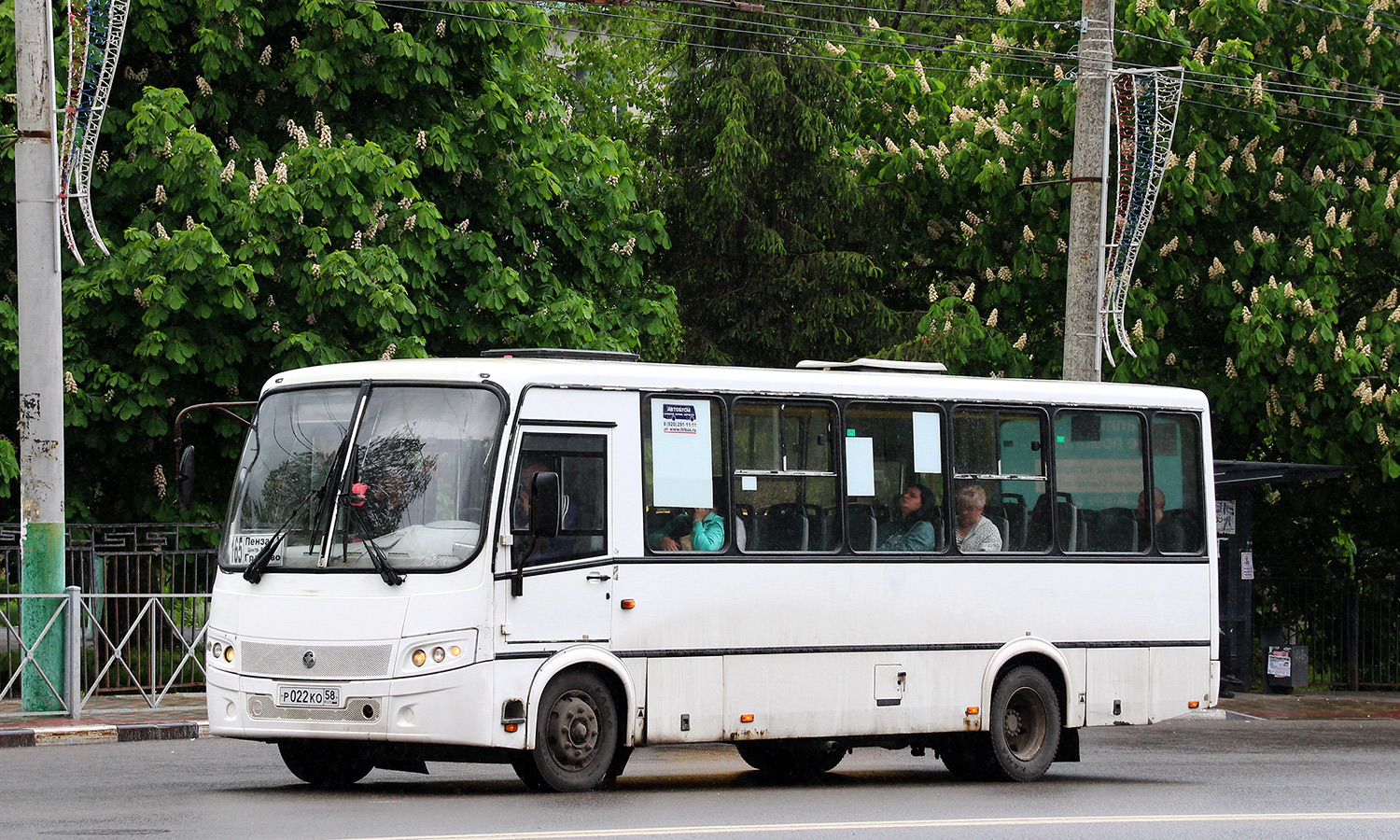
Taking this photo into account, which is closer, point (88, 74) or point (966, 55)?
point (88, 74)

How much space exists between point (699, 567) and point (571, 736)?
147cm

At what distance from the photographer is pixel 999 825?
11023 millimetres

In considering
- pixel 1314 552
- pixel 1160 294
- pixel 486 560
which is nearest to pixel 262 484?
pixel 486 560

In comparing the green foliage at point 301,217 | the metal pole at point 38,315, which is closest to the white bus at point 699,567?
the metal pole at point 38,315

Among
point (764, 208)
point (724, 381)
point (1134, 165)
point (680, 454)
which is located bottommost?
point (680, 454)

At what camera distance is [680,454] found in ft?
42.5

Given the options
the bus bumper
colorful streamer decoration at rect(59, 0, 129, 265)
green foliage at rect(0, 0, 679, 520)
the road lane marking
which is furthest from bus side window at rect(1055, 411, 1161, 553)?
colorful streamer decoration at rect(59, 0, 129, 265)

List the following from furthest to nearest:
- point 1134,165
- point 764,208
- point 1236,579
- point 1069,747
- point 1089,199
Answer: point 764,208
point 1236,579
point 1134,165
point 1089,199
point 1069,747

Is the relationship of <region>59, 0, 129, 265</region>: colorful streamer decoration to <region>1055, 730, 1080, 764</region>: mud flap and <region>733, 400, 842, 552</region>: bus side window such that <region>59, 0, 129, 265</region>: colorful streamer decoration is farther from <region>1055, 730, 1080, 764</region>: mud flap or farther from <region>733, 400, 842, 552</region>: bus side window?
<region>1055, 730, 1080, 764</region>: mud flap

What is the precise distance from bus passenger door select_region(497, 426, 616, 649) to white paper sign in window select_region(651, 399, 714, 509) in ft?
1.46

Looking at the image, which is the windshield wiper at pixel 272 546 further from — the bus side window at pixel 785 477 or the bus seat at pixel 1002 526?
the bus seat at pixel 1002 526

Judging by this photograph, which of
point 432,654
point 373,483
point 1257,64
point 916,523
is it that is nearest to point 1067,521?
point 916,523

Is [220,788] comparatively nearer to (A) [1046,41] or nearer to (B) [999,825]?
(B) [999,825]

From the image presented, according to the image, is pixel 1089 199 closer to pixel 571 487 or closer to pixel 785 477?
pixel 785 477
